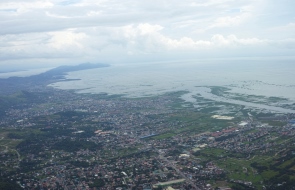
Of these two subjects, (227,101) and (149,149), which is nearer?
(149,149)

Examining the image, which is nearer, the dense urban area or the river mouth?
the dense urban area

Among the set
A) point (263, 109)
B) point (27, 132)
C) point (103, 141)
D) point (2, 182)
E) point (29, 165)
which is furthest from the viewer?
point (263, 109)

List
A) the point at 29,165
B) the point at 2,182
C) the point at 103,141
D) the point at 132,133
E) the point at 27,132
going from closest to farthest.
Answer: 1. the point at 2,182
2. the point at 29,165
3. the point at 103,141
4. the point at 132,133
5. the point at 27,132

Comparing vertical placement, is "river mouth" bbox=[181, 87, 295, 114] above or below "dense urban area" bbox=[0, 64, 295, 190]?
above

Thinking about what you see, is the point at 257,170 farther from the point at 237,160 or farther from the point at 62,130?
the point at 62,130

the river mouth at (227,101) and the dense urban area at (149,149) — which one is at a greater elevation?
the river mouth at (227,101)

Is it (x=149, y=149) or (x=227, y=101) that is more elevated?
(x=227, y=101)

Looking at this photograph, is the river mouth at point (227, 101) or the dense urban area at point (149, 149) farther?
the river mouth at point (227, 101)

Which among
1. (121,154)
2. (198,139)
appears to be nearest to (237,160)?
(198,139)
